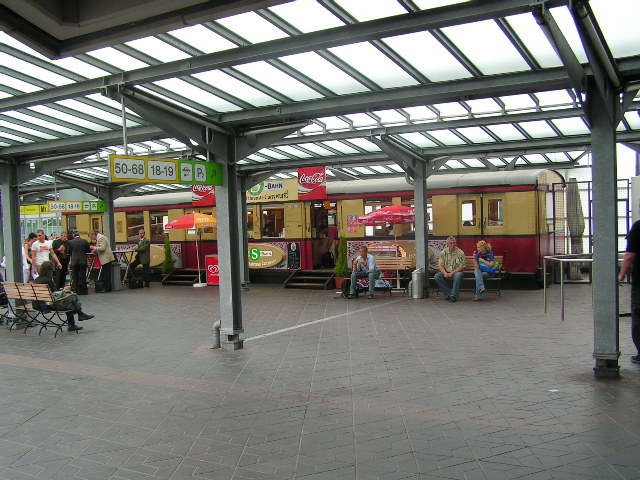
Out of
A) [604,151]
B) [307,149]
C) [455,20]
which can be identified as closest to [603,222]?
[604,151]

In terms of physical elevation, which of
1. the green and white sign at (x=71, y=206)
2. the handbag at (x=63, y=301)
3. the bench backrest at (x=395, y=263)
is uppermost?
the green and white sign at (x=71, y=206)

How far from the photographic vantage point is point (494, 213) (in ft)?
48.6

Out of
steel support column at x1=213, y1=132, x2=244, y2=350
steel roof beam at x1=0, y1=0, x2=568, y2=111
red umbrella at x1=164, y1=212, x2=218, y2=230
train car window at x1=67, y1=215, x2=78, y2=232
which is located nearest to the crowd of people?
train car window at x1=67, y1=215, x2=78, y2=232

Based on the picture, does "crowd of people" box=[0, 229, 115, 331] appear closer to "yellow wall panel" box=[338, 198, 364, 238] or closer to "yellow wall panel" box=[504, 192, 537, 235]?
"yellow wall panel" box=[338, 198, 364, 238]

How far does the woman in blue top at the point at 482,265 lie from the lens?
43.4ft

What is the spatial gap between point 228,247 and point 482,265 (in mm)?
7067

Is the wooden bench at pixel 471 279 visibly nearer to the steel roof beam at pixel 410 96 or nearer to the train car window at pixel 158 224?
the steel roof beam at pixel 410 96

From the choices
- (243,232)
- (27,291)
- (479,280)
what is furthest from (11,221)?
(479,280)

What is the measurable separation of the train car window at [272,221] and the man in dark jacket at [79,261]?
211 inches

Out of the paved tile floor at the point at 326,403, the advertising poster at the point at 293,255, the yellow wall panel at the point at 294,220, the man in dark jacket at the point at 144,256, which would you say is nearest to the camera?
the paved tile floor at the point at 326,403

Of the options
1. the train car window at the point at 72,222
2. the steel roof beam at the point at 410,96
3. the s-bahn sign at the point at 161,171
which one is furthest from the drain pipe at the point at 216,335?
the train car window at the point at 72,222

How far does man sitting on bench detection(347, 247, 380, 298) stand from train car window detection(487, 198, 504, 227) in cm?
327

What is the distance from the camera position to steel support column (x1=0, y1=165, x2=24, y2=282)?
11812 millimetres

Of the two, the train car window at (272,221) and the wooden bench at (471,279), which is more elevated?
the train car window at (272,221)
